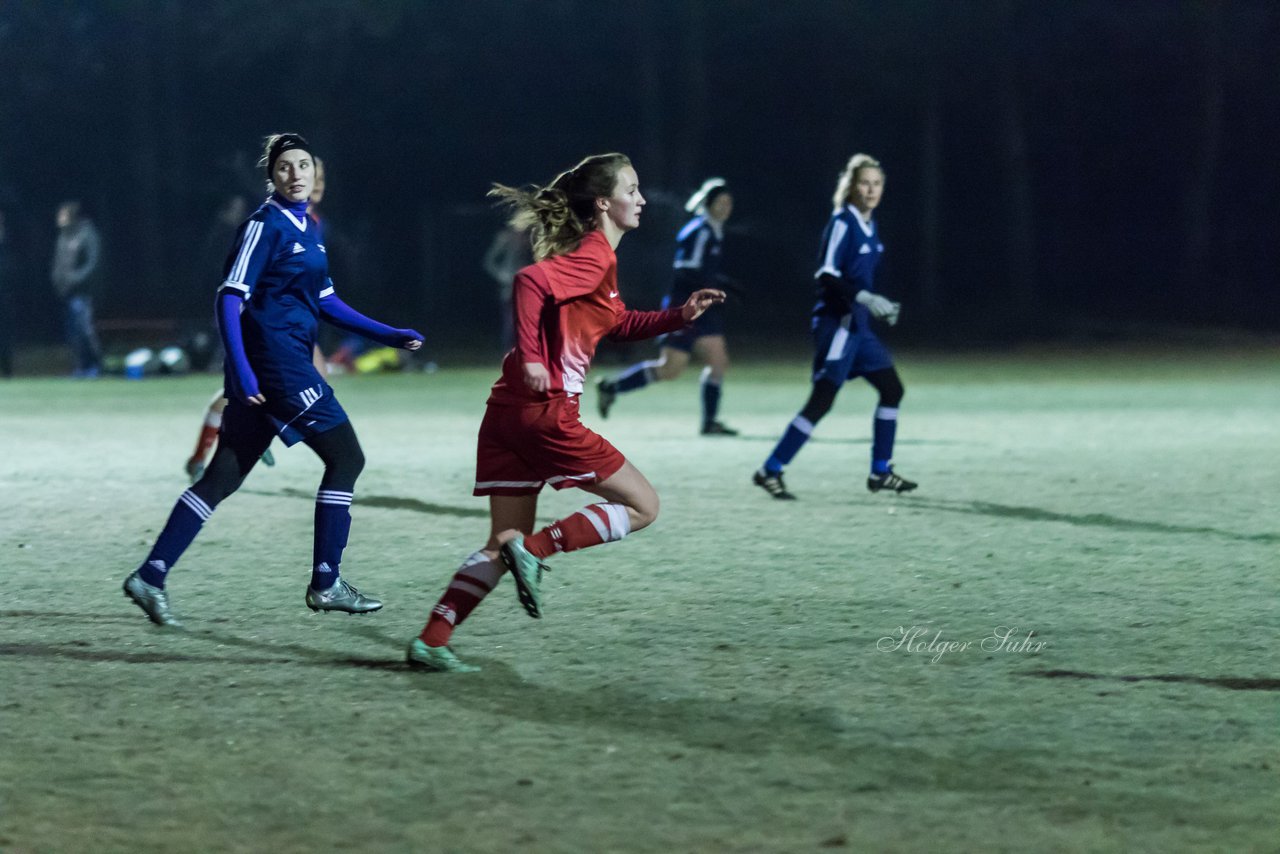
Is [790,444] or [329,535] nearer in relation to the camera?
[329,535]

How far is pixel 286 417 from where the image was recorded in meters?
7.18

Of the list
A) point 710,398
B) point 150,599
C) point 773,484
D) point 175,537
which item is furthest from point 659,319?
point 710,398

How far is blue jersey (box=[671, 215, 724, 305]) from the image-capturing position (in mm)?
14914

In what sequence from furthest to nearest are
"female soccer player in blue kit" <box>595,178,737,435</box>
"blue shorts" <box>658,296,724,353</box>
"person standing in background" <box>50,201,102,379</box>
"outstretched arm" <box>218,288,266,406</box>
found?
"person standing in background" <box>50,201,102,379</box> → "blue shorts" <box>658,296,724,353</box> → "female soccer player in blue kit" <box>595,178,737,435</box> → "outstretched arm" <box>218,288,266,406</box>

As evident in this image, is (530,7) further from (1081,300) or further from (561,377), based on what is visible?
(561,377)

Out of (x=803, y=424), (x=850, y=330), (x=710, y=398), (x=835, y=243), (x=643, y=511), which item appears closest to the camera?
(x=643, y=511)

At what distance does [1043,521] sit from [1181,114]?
126ft

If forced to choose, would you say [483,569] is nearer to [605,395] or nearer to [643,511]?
[643,511]

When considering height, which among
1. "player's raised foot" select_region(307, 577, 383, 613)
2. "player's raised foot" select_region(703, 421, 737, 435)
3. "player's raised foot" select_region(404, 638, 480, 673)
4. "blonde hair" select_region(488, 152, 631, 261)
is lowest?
"player's raised foot" select_region(703, 421, 737, 435)

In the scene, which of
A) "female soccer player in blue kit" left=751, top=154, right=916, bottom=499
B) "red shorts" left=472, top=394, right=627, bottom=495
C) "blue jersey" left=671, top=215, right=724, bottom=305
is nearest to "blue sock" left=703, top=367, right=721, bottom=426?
"blue jersey" left=671, top=215, right=724, bottom=305

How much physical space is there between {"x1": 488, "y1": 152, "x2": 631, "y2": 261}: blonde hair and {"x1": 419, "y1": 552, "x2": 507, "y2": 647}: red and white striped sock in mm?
1018

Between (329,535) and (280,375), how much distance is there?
0.66 metres

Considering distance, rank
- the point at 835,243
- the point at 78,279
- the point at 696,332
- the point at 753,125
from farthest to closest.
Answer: the point at 753,125
the point at 78,279
the point at 696,332
the point at 835,243

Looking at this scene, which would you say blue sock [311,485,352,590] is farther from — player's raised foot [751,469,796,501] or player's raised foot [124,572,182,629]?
player's raised foot [751,469,796,501]
